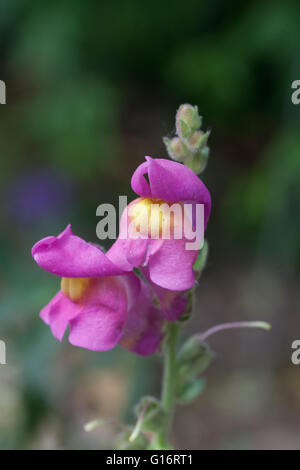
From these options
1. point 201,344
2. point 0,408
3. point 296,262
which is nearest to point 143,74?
point 296,262

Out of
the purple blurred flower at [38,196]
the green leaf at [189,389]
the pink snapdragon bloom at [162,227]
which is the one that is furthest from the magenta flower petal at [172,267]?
the purple blurred flower at [38,196]

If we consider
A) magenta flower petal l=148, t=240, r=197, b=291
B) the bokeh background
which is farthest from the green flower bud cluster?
the bokeh background

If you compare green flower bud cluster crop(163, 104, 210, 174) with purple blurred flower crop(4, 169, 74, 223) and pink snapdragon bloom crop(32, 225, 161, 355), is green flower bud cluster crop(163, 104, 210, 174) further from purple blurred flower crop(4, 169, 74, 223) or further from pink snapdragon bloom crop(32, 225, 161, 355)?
purple blurred flower crop(4, 169, 74, 223)

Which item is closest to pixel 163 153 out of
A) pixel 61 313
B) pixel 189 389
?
pixel 189 389

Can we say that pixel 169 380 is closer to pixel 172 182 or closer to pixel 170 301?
pixel 170 301

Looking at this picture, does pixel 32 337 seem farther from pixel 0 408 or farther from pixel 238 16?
pixel 238 16
